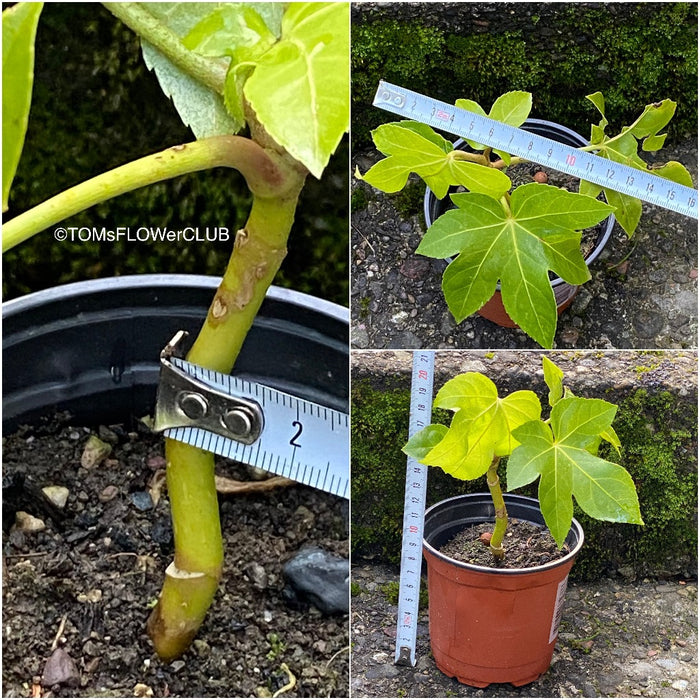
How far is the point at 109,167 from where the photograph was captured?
2.58 ft

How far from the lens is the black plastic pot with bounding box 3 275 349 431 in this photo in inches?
31.3

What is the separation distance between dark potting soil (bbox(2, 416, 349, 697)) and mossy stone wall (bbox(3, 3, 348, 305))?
7.1 inches

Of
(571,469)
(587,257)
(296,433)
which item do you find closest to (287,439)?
(296,433)

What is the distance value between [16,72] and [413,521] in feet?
1.90

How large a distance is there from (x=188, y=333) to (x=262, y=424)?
6.3 inches

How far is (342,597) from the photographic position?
81 cm

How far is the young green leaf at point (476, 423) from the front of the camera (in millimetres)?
733

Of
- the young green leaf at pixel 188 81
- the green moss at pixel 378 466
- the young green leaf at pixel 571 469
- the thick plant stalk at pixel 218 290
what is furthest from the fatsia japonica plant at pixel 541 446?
the young green leaf at pixel 188 81

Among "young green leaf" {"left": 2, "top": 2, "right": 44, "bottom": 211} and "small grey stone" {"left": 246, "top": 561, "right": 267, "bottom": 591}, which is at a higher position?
"young green leaf" {"left": 2, "top": 2, "right": 44, "bottom": 211}

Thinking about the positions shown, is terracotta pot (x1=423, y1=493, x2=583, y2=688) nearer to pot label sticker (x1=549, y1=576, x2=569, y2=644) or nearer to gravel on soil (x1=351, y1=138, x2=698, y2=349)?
pot label sticker (x1=549, y1=576, x2=569, y2=644)

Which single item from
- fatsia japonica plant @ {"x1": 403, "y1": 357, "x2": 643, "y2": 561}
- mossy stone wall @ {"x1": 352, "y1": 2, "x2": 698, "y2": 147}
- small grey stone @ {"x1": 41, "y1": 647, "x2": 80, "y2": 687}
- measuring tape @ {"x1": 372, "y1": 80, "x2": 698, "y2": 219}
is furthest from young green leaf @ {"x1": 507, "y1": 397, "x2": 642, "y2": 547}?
small grey stone @ {"x1": 41, "y1": 647, "x2": 80, "y2": 687}

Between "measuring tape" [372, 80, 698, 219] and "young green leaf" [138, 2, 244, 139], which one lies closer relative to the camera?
"young green leaf" [138, 2, 244, 139]

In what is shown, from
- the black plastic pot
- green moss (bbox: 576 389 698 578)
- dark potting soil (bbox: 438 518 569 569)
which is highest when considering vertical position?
the black plastic pot

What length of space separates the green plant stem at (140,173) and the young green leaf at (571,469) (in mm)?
338
